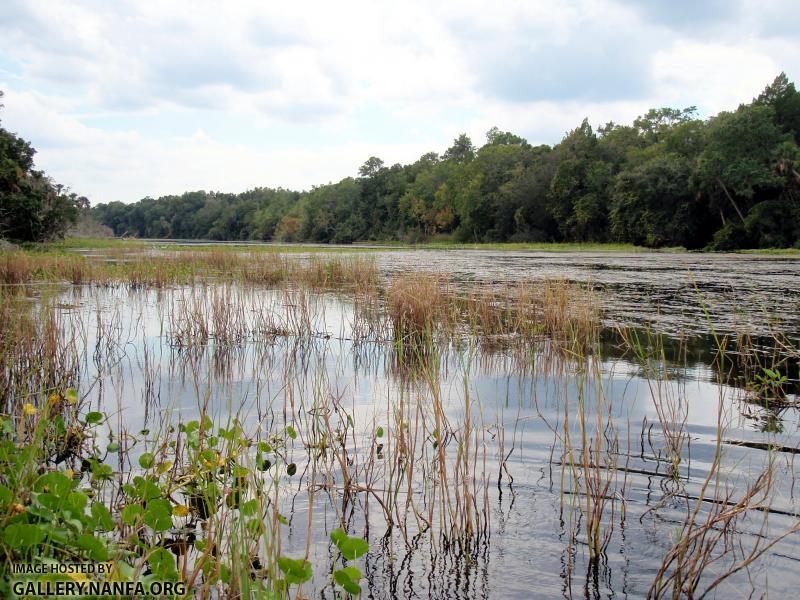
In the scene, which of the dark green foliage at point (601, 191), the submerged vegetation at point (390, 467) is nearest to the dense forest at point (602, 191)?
the dark green foliage at point (601, 191)

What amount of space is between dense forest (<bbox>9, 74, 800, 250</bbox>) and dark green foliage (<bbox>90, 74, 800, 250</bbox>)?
0.38ft

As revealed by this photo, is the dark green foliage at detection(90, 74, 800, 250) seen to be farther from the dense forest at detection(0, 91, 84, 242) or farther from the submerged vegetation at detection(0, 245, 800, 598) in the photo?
the submerged vegetation at detection(0, 245, 800, 598)

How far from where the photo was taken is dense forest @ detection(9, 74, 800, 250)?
1658 inches

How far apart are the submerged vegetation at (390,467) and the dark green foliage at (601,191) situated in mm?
40101

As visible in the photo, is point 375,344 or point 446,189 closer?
point 375,344

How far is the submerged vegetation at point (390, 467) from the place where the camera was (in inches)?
95.9

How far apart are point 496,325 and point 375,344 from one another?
1.94 meters

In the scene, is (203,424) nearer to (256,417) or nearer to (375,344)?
(256,417)

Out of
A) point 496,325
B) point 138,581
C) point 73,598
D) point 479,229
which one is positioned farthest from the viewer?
point 479,229

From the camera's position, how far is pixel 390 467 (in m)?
3.65

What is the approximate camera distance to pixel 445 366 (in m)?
7.07

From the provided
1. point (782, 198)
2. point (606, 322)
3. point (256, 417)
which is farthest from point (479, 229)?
point (256, 417)

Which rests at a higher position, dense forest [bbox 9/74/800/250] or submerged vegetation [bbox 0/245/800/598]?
dense forest [bbox 9/74/800/250]

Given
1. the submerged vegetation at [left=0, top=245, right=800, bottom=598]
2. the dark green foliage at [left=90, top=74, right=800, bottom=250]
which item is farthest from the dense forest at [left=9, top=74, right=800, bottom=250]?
the submerged vegetation at [left=0, top=245, right=800, bottom=598]
